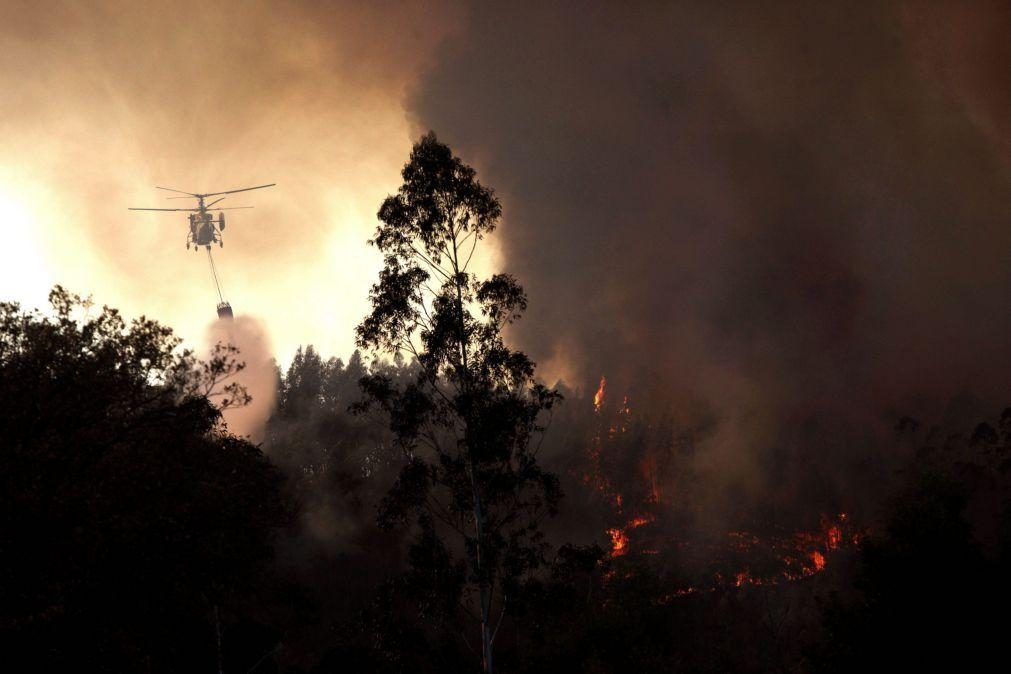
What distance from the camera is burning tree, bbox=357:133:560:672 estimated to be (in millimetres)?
23500

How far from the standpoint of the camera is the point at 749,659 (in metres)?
81.0

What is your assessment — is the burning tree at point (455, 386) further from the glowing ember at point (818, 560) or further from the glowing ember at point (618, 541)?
the glowing ember at point (818, 560)

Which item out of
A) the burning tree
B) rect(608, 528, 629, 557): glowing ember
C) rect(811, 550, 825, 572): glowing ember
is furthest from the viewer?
rect(608, 528, 629, 557): glowing ember

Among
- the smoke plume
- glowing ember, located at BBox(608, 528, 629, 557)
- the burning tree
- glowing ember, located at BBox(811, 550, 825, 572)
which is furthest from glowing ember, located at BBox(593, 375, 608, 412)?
the burning tree

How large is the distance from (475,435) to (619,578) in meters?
46.1

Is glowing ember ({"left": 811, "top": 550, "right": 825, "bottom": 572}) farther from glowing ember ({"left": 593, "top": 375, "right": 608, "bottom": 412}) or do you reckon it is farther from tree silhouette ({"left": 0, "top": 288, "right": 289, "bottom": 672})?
tree silhouette ({"left": 0, "top": 288, "right": 289, "bottom": 672})

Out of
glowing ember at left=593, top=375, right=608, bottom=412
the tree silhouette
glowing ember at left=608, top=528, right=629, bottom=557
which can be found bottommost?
the tree silhouette

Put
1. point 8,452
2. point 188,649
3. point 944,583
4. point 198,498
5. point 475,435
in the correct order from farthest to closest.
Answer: point 188,649 → point 944,583 → point 475,435 → point 198,498 → point 8,452

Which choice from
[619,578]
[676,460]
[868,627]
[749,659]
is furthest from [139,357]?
[676,460]

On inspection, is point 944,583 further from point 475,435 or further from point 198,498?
point 198,498

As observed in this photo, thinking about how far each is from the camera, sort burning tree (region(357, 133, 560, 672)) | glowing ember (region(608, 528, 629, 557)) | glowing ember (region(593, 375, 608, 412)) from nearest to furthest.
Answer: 1. burning tree (region(357, 133, 560, 672))
2. glowing ember (region(608, 528, 629, 557))
3. glowing ember (region(593, 375, 608, 412))

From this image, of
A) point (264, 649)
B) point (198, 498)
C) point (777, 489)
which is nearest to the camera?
point (198, 498)

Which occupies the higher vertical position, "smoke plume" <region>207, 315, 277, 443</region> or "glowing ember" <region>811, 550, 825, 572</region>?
"smoke plume" <region>207, 315, 277, 443</region>

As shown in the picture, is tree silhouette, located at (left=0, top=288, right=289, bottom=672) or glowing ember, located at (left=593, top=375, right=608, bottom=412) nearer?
tree silhouette, located at (left=0, top=288, right=289, bottom=672)
